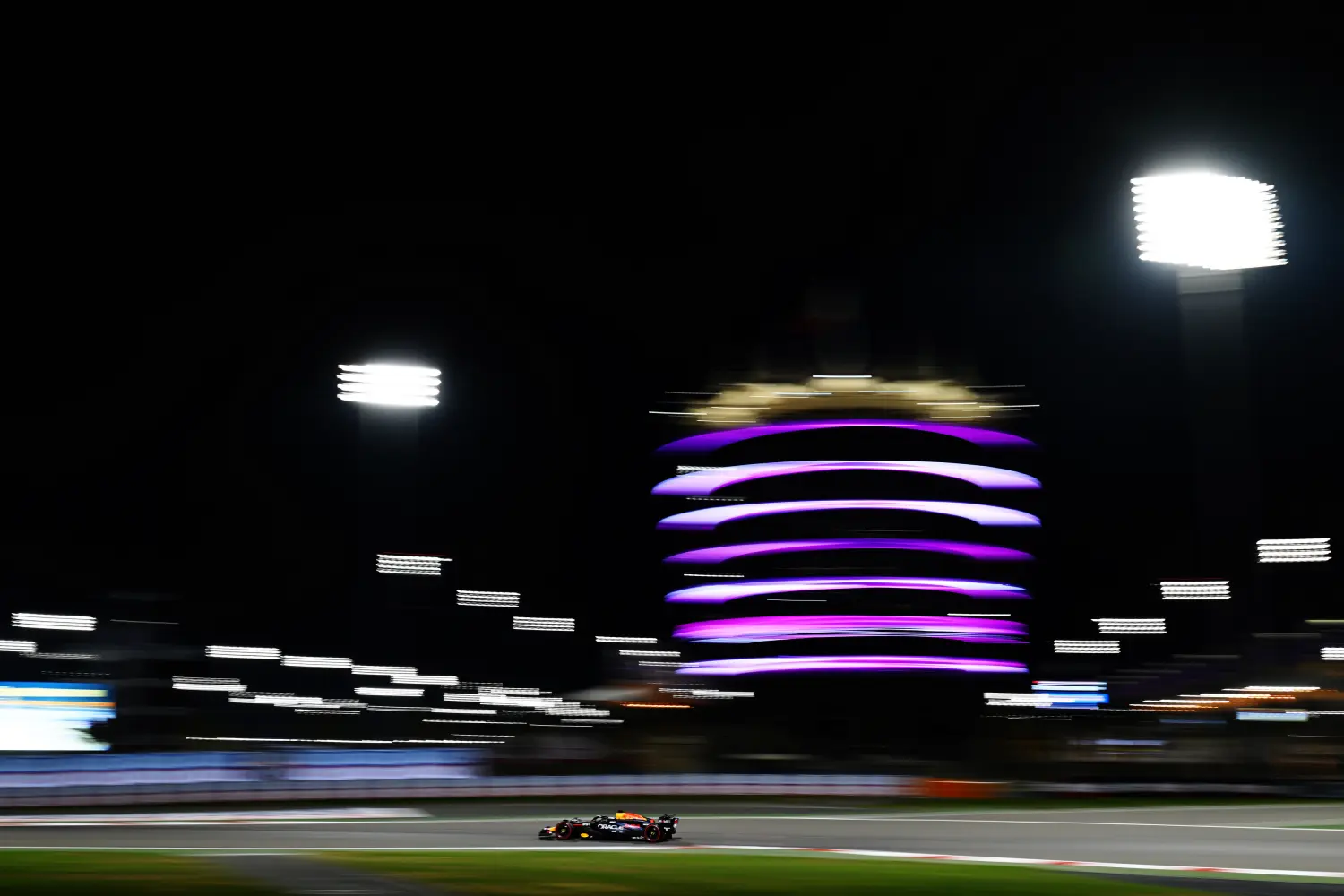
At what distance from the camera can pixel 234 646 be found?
148125 mm

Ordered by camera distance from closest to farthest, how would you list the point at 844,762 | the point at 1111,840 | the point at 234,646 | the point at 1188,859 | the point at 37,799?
the point at 1188,859
the point at 1111,840
the point at 37,799
the point at 844,762
the point at 234,646

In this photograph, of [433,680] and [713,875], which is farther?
[433,680]

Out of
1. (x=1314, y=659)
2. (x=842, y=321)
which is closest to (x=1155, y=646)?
(x=1314, y=659)

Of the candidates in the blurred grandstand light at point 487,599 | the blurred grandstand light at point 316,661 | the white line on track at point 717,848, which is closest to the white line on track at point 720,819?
the white line on track at point 717,848

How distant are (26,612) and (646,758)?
6710 cm

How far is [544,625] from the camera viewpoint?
179 m

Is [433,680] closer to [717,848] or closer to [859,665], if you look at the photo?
[859,665]

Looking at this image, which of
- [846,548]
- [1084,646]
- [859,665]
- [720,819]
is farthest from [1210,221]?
[1084,646]

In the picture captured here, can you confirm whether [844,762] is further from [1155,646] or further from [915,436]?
[1155,646]

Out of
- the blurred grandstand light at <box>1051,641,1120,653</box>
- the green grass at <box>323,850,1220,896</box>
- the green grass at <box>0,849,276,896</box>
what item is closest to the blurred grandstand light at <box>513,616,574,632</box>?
the blurred grandstand light at <box>1051,641,1120,653</box>

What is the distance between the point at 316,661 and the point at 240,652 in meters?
10.3

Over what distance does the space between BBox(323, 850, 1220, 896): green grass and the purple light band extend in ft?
131

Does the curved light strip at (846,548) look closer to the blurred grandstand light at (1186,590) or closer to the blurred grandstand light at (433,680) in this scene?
the blurred grandstand light at (1186,590)

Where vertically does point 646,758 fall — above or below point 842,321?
below
